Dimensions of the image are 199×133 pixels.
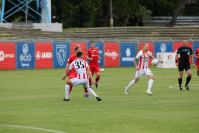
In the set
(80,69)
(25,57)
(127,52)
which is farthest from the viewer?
(127,52)

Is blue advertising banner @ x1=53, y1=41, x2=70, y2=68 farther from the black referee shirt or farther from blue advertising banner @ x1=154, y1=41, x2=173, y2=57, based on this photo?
the black referee shirt

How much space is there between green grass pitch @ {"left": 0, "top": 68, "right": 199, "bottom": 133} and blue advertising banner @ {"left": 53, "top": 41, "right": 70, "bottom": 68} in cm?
2134

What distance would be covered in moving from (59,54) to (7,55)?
398cm

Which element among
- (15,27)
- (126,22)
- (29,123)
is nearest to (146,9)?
(126,22)

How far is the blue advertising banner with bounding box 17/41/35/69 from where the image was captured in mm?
50219

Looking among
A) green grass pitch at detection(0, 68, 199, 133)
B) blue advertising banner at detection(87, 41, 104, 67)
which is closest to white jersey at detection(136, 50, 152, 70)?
green grass pitch at detection(0, 68, 199, 133)

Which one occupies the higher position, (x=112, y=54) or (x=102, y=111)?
(x=112, y=54)

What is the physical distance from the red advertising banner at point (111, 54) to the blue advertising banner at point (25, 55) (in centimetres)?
608

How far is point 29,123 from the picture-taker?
16.8 metres

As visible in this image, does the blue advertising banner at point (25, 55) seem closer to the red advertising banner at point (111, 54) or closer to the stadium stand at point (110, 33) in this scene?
the red advertising banner at point (111, 54)

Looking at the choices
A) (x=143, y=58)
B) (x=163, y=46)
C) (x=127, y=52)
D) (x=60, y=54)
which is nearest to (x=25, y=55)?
(x=60, y=54)

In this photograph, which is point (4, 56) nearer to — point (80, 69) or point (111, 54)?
point (111, 54)

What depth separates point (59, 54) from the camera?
5172cm

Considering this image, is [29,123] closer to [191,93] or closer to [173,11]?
[191,93]
